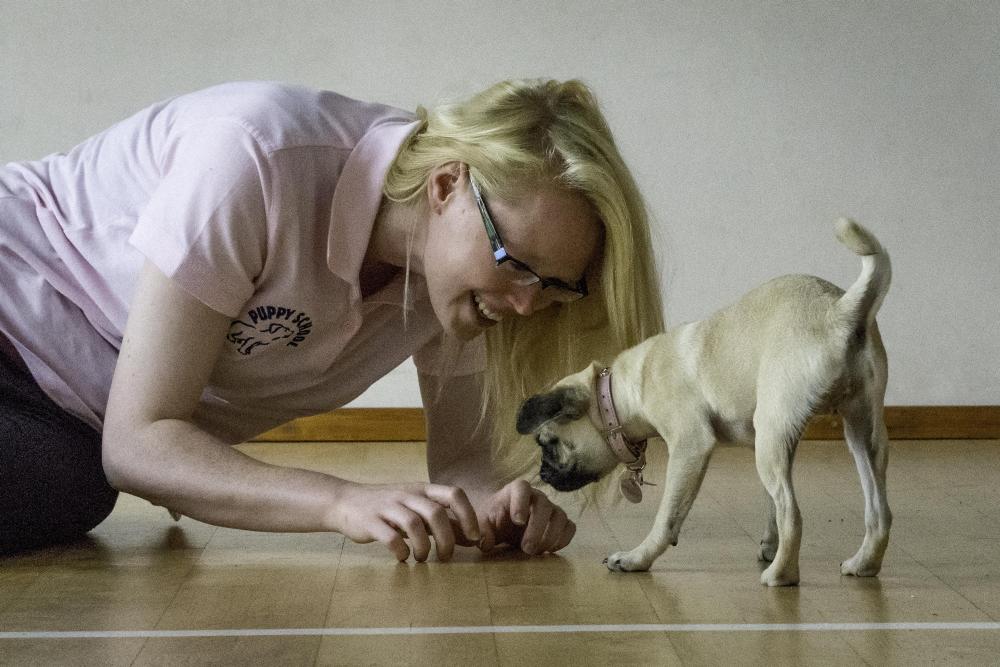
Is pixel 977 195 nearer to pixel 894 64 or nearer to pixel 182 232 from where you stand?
pixel 894 64

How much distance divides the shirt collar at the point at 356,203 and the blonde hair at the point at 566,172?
0.06 feet

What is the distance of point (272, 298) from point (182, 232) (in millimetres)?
170

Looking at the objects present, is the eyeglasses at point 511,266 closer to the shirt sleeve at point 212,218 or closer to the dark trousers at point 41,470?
the shirt sleeve at point 212,218

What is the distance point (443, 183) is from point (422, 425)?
6.21ft

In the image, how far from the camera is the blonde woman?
161 cm

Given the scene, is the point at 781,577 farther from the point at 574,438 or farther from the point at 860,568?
the point at 574,438

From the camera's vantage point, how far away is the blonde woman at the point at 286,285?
5.29 ft

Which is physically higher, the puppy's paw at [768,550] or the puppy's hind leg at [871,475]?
the puppy's hind leg at [871,475]

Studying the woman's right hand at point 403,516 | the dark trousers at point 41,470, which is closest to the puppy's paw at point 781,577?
the woman's right hand at point 403,516

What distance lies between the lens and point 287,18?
3443mm

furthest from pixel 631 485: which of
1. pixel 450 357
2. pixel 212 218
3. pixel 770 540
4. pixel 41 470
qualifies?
pixel 41 470

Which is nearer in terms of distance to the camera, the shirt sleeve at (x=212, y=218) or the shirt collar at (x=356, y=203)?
the shirt sleeve at (x=212, y=218)

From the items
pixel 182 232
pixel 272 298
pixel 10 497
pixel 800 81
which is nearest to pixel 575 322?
pixel 272 298

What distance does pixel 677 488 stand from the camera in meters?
1.62
